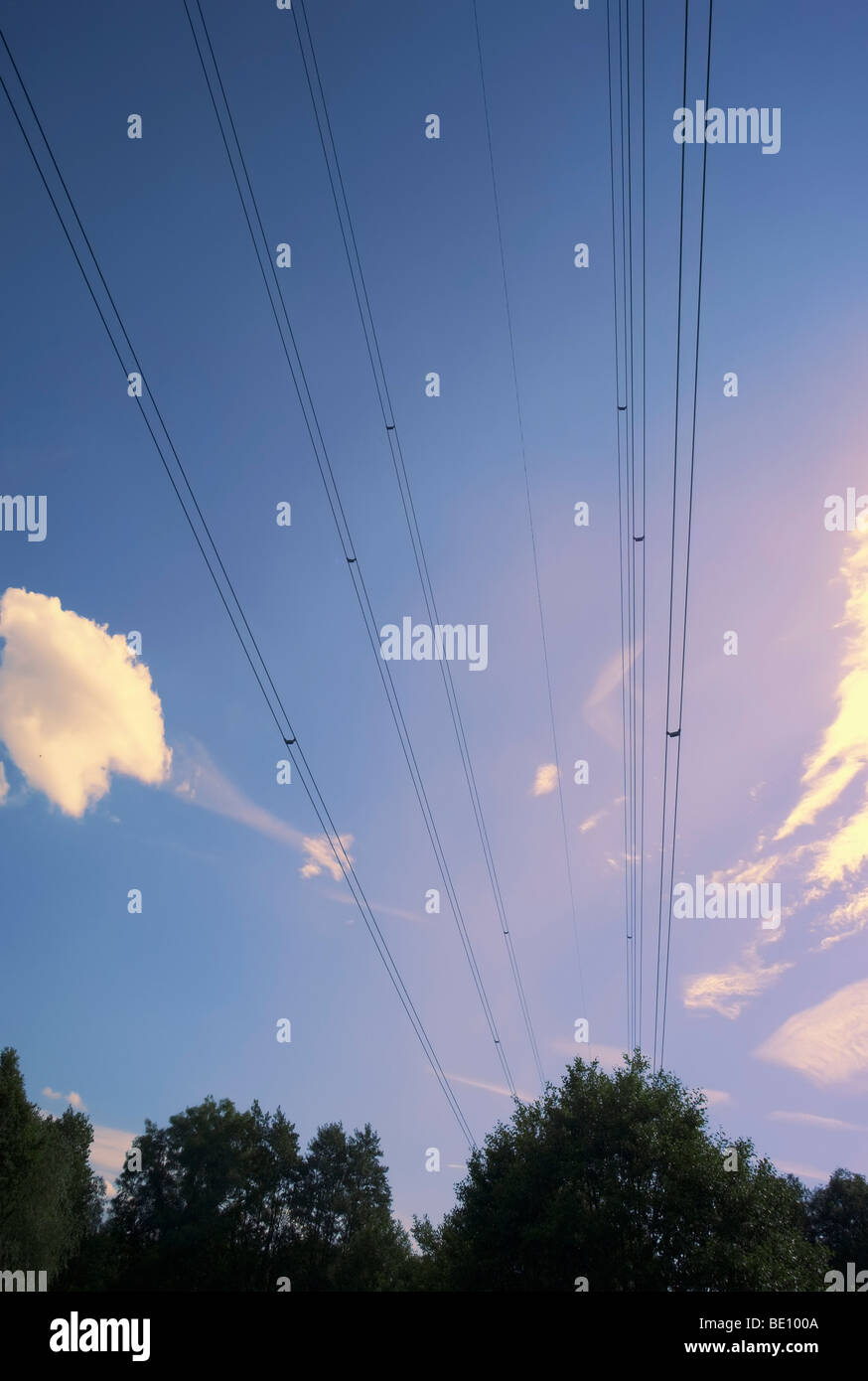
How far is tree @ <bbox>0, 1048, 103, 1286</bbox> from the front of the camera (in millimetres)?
51219

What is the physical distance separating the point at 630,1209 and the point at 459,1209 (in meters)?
13.2

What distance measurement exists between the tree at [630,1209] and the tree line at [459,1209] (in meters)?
0.08

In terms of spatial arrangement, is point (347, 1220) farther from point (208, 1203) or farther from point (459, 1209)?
point (459, 1209)

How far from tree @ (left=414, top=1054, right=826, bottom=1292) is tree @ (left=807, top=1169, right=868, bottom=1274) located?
46.1m

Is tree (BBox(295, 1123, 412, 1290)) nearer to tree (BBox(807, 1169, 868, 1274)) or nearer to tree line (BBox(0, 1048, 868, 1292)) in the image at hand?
tree line (BBox(0, 1048, 868, 1292))

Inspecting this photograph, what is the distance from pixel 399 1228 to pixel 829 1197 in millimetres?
42614

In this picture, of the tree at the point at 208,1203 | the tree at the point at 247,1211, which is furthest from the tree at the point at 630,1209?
the tree at the point at 208,1203

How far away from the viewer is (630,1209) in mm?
33719

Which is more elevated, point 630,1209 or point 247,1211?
point 630,1209

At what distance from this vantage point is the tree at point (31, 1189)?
168 feet

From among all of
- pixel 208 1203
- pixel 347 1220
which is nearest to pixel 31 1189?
pixel 208 1203

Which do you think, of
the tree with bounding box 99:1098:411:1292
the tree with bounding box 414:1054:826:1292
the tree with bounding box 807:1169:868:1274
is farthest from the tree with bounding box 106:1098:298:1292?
the tree with bounding box 807:1169:868:1274
